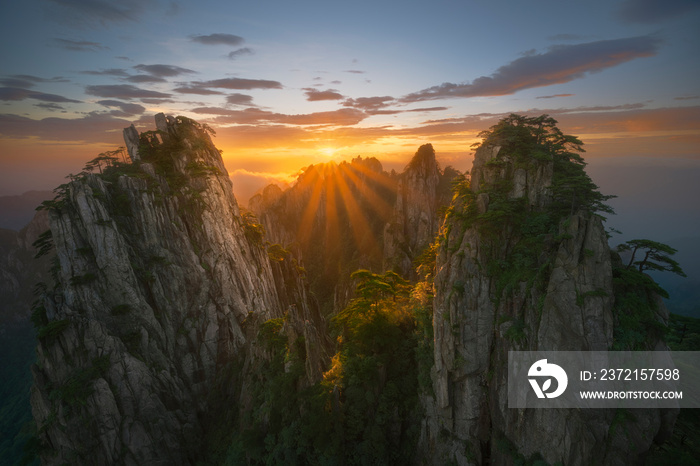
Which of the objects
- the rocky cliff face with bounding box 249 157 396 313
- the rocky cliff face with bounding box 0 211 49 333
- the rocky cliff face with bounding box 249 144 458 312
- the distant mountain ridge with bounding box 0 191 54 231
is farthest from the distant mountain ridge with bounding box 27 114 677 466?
the distant mountain ridge with bounding box 0 191 54 231

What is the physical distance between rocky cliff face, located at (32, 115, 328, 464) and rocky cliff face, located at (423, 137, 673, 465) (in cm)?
1236

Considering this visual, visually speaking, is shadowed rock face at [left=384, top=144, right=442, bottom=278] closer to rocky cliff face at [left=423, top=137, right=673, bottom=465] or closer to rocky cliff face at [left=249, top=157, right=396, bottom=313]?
rocky cliff face at [left=249, top=157, right=396, bottom=313]

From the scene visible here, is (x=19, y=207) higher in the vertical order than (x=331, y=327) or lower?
higher

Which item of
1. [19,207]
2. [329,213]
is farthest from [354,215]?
[19,207]

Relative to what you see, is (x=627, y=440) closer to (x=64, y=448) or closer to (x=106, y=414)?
(x=106, y=414)

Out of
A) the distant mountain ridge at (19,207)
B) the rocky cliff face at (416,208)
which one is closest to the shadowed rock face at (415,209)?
the rocky cliff face at (416,208)

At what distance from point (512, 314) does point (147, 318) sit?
3740 cm

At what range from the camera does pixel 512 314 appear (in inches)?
792

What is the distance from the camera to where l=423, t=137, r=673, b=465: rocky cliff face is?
16578 mm

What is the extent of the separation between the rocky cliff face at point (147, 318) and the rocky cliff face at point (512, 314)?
487 inches

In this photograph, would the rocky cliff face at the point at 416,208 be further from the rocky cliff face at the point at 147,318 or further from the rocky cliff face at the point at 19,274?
the rocky cliff face at the point at 19,274

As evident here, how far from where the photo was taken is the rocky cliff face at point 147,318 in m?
28.4

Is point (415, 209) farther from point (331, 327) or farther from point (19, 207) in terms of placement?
point (19, 207)

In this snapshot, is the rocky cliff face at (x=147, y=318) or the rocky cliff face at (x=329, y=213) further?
the rocky cliff face at (x=329, y=213)
